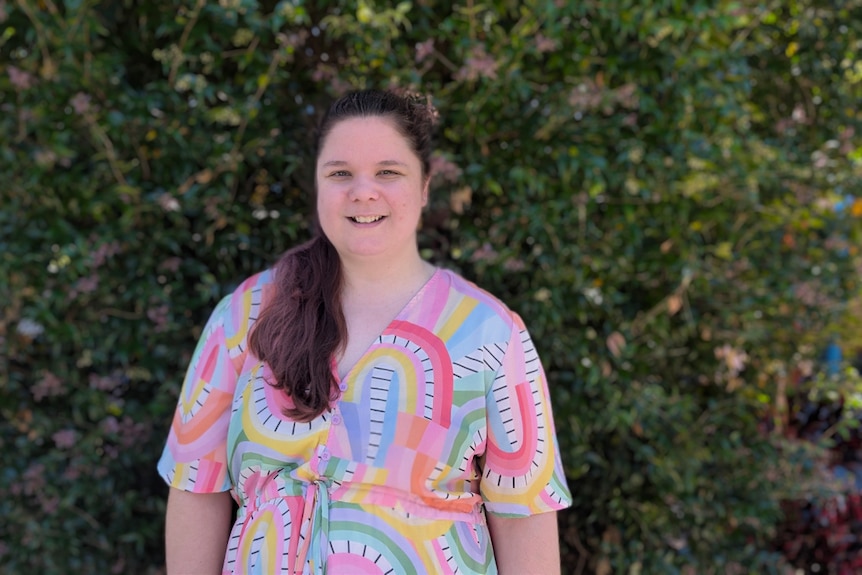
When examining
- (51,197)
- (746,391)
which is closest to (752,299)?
(746,391)

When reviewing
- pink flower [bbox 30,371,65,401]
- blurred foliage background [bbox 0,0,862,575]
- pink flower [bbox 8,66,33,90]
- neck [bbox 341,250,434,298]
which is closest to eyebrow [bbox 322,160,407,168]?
neck [bbox 341,250,434,298]

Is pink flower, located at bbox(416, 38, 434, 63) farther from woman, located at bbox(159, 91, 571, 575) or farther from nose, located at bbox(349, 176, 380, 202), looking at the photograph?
nose, located at bbox(349, 176, 380, 202)

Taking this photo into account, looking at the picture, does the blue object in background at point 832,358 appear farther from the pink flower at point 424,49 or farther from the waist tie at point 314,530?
the waist tie at point 314,530

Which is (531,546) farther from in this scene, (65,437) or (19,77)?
(19,77)

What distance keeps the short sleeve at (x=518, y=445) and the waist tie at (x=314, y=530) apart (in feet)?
1.18

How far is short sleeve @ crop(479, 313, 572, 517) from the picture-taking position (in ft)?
5.58

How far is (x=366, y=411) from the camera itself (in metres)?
1.66

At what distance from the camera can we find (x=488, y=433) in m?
1.72

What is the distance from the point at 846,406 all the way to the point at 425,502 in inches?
81.1

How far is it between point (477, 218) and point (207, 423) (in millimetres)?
1185

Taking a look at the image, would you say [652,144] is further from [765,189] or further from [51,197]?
[51,197]

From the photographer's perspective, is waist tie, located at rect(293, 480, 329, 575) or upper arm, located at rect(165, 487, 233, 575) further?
upper arm, located at rect(165, 487, 233, 575)

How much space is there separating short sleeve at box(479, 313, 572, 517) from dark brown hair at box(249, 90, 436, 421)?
36 centimetres

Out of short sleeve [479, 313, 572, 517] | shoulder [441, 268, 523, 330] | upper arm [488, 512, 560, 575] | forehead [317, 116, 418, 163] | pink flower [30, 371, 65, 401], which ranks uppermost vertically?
forehead [317, 116, 418, 163]
